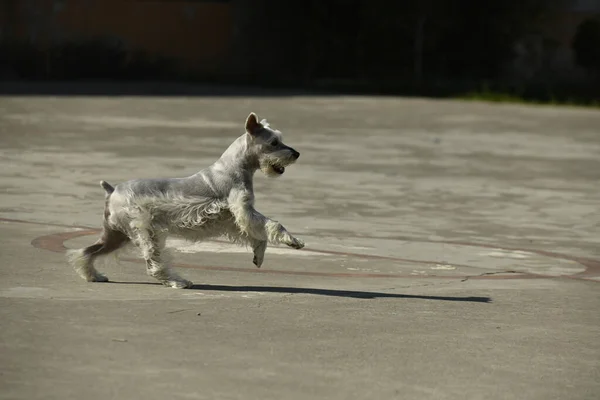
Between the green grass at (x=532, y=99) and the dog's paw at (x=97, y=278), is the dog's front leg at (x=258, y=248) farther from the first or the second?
the green grass at (x=532, y=99)

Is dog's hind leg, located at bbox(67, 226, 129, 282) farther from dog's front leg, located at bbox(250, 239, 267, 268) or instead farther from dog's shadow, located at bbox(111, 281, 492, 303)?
dog's front leg, located at bbox(250, 239, 267, 268)

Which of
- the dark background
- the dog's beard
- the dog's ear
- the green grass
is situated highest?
the dog's ear

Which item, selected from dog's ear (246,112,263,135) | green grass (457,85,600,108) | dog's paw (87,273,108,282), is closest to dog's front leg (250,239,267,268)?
dog's ear (246,112,263,135)

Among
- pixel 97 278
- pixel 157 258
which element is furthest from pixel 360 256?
pixel 97 278

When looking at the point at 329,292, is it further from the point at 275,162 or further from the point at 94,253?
the point at 94,253

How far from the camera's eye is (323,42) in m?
45.7

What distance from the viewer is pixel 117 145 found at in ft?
70.0

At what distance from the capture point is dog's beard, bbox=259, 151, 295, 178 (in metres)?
9.41

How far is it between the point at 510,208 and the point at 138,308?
292 inches

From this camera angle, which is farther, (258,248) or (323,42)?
(323,42)

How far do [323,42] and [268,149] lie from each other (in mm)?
36599

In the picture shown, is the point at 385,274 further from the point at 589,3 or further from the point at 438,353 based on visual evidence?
the point at 589,3

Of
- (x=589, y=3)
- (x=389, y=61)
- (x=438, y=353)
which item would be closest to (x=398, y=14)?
(x=389, y=61)

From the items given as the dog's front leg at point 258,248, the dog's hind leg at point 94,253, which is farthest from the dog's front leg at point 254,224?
the dog's hind leg at point 94,253
